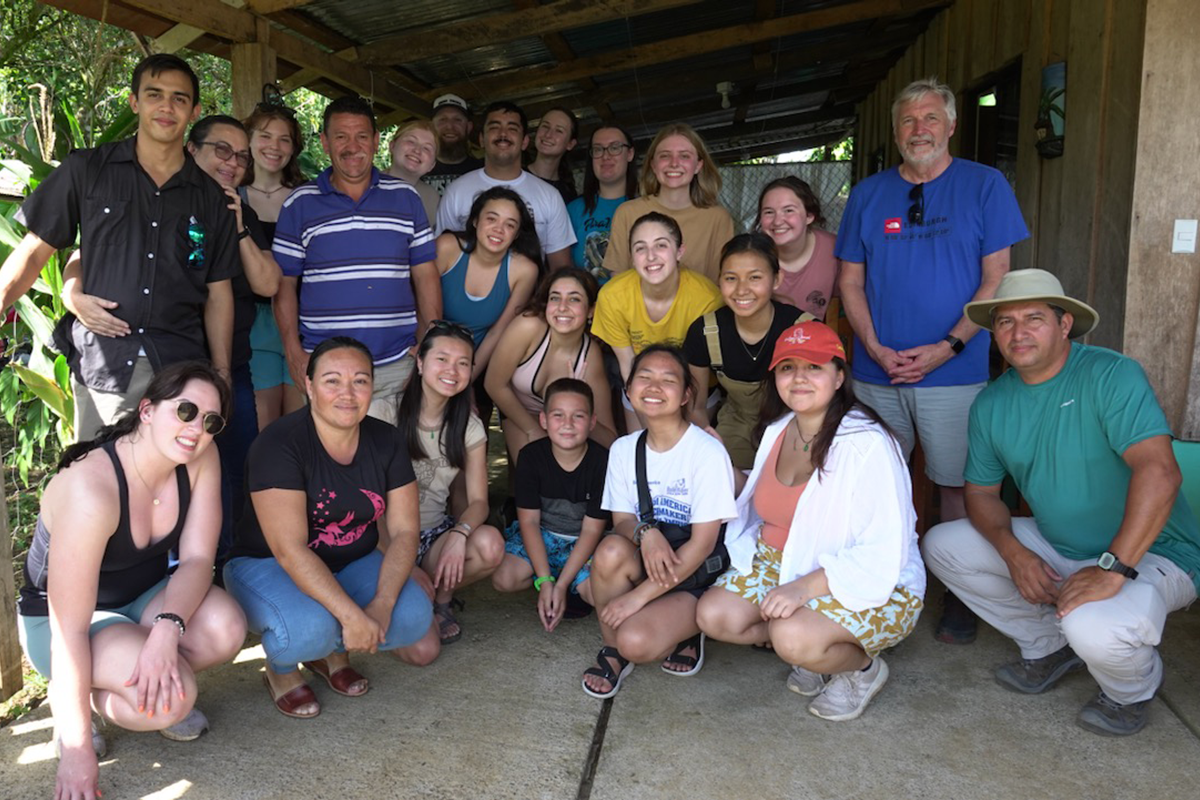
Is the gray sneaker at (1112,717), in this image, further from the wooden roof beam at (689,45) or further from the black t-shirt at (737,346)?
the wooden roof beam at (689,45)

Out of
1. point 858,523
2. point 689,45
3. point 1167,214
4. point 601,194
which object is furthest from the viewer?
point 689,45

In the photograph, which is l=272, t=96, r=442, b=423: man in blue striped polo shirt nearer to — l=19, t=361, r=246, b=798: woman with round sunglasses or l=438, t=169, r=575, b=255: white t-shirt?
l=438, t=169, r=575, b=255: white t-shirt

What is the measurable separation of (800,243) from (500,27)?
129 inches

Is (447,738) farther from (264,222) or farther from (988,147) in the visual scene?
(988,147)

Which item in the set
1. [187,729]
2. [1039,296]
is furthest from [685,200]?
[187,729]

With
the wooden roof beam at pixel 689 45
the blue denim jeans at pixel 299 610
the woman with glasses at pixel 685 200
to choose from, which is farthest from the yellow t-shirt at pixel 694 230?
the wooden roof beam at pixel 689 45

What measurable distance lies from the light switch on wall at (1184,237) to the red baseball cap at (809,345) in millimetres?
1847

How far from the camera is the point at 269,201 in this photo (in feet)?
12.8

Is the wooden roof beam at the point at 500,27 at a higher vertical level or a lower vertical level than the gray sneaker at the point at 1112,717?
higher

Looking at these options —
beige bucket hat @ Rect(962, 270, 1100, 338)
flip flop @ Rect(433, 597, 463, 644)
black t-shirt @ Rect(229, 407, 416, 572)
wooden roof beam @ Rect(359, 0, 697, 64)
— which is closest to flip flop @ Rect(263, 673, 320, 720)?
black t-shirt @ Rect(229, 407, 416, 572)

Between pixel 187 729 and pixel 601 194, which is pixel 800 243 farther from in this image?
pixel 187 729

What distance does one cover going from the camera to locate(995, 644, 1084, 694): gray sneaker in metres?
2.95

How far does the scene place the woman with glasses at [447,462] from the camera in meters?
3.34

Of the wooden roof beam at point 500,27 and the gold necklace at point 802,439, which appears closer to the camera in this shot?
the gold necklace at point 802,439
